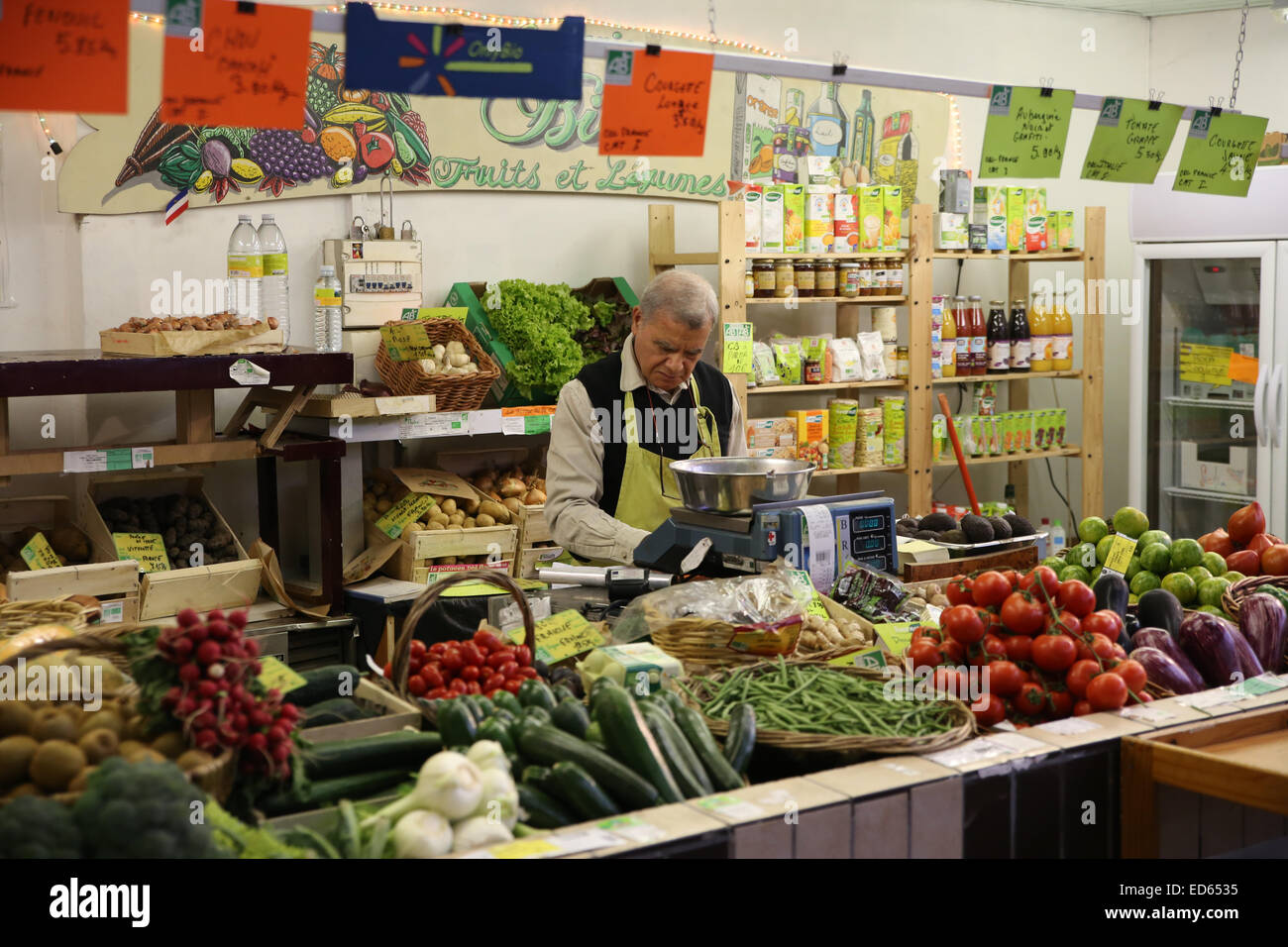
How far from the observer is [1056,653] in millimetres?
2396

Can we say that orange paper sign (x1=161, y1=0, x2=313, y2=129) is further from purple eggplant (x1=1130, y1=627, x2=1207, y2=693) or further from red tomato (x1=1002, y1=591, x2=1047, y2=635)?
purple eggplant (x1=1130, y1=627, x2=1207, y2=693)

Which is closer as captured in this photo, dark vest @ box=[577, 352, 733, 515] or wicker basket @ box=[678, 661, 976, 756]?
wicker basket @ box=[678, 661, 976, 756]

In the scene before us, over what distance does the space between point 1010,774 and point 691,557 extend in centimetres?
127

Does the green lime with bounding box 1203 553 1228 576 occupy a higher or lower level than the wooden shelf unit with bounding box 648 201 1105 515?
lower

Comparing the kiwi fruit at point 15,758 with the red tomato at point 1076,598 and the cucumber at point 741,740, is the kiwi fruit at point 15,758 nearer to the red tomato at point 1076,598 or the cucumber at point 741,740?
the cucumber at point 741,740

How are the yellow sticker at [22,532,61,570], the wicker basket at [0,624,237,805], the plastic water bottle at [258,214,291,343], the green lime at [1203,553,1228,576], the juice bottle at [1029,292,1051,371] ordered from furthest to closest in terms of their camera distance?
the juice bottle at [1029,292,1051,371] → the plastic water bottle at [258,214,291,343] → the yellow sticker at [22,532,61,570] → the green lime at [1203,553,1228,576] → the wicker basket at [0,624,237,805]

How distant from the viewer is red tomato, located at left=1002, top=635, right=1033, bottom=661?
2447 millimetres

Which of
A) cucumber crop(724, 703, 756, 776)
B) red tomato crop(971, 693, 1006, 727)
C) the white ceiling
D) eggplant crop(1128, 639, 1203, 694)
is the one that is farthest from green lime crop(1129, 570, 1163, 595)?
the white ceiling

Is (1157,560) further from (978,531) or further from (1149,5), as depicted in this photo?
(1149,5)

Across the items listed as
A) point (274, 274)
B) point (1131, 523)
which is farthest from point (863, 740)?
point (274, 274)

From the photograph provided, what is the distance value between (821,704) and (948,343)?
422 cm

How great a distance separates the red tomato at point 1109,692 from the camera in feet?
7.64

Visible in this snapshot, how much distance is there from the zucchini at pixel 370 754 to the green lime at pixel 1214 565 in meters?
2.10

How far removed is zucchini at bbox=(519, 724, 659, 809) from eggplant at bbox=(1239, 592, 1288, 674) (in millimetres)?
1525
